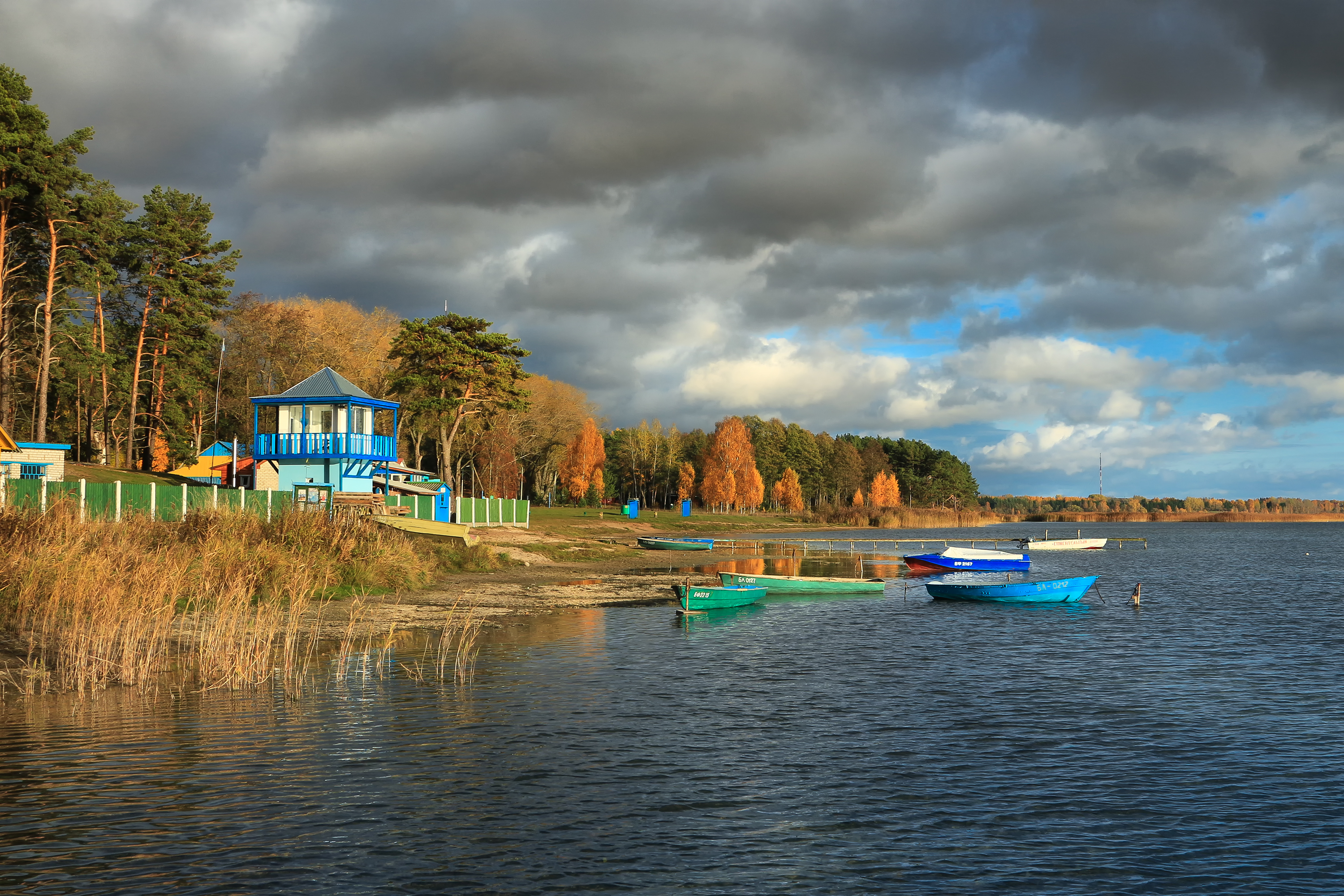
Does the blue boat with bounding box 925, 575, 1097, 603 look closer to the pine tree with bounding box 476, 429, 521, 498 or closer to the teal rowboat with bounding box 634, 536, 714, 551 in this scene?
the teal rowboat with bounding box 634, 536, 714, 551

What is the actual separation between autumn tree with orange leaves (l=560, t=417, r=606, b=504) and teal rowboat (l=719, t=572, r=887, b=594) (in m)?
91.5

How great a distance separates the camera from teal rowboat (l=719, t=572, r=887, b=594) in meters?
44.4

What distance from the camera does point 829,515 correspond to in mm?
160750

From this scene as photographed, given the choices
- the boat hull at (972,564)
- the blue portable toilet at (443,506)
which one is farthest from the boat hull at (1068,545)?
the blue portable toilet at (443,506)

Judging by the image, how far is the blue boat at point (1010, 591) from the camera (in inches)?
1860

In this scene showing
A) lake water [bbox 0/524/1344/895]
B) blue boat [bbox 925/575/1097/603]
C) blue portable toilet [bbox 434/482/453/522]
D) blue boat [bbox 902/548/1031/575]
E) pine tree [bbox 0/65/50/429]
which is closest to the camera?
lake water [bbox 0/524/1344/895]

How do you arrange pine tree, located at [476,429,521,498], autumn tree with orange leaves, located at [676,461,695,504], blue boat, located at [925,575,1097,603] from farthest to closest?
autumn tree with orange leaves, located at [676,461,695,504], pine tree, located at [476,429,521,498], blue boat, located at [925,575,1097,603]

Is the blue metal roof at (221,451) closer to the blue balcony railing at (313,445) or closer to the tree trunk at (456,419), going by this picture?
the tree trunk at (456,419)

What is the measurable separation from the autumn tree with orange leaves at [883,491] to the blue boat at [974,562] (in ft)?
422

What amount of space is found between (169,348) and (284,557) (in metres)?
49.3

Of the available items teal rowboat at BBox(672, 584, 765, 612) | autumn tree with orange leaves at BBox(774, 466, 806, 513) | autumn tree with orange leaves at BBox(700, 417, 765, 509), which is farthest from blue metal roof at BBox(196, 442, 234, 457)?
autumn tree with orange leaves at BBox(774, 466, 806, 513)

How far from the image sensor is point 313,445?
56344mm

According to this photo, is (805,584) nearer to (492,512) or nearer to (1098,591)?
(1098,591)

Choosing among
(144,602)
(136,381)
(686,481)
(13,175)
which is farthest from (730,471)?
(144,602)
